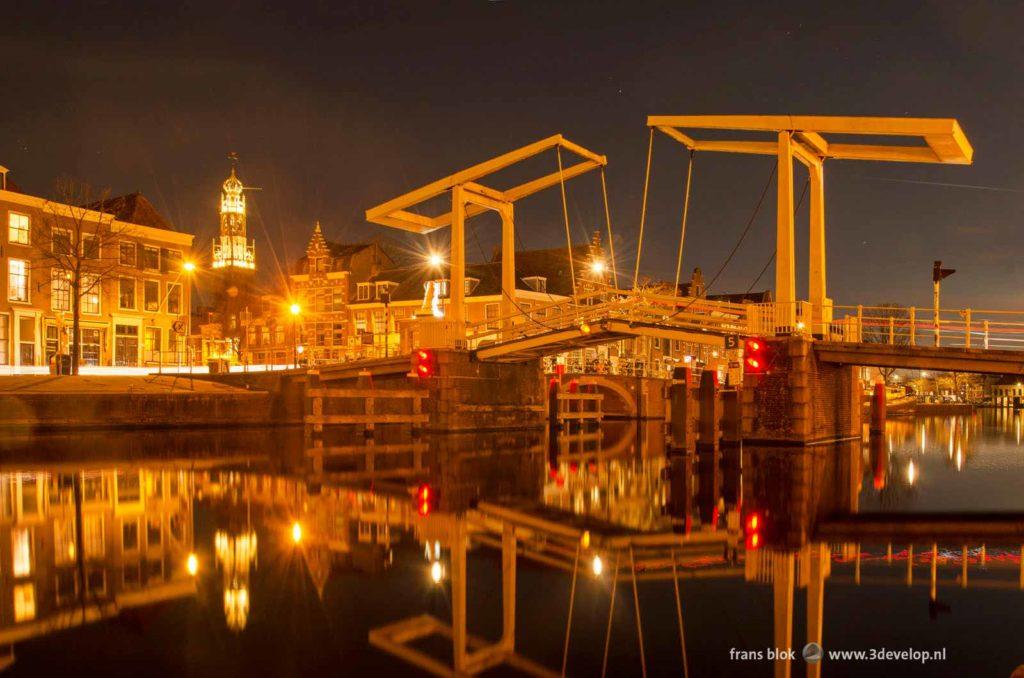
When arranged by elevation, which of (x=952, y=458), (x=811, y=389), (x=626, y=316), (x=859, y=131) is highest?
(x=859, y=131)

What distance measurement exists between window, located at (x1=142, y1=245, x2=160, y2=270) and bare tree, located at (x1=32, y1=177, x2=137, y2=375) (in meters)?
1.95

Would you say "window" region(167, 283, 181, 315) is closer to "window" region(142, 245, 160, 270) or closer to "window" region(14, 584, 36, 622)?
"window" region(142, 245, 160, 270)

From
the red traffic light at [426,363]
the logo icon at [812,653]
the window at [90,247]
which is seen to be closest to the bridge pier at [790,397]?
the red traffic light at [426,363]

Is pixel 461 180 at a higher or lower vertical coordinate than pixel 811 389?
higher

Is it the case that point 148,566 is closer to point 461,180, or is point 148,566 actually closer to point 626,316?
point 626,316

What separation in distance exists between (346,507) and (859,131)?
13898 millimetres

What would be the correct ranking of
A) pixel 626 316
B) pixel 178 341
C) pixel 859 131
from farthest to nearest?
pixel 178 341 → pixel 626 316 → pixel 859 131

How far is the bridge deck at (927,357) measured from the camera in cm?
1648

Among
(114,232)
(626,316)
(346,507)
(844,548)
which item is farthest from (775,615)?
(114,232)

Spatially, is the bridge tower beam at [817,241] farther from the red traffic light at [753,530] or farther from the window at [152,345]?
the window at [152,345]

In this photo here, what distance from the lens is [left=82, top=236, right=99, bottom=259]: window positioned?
1208 inches

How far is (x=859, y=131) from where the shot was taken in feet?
57.0

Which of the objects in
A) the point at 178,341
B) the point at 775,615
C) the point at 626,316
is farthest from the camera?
the point at 178,341

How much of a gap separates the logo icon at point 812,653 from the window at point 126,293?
36.4m
